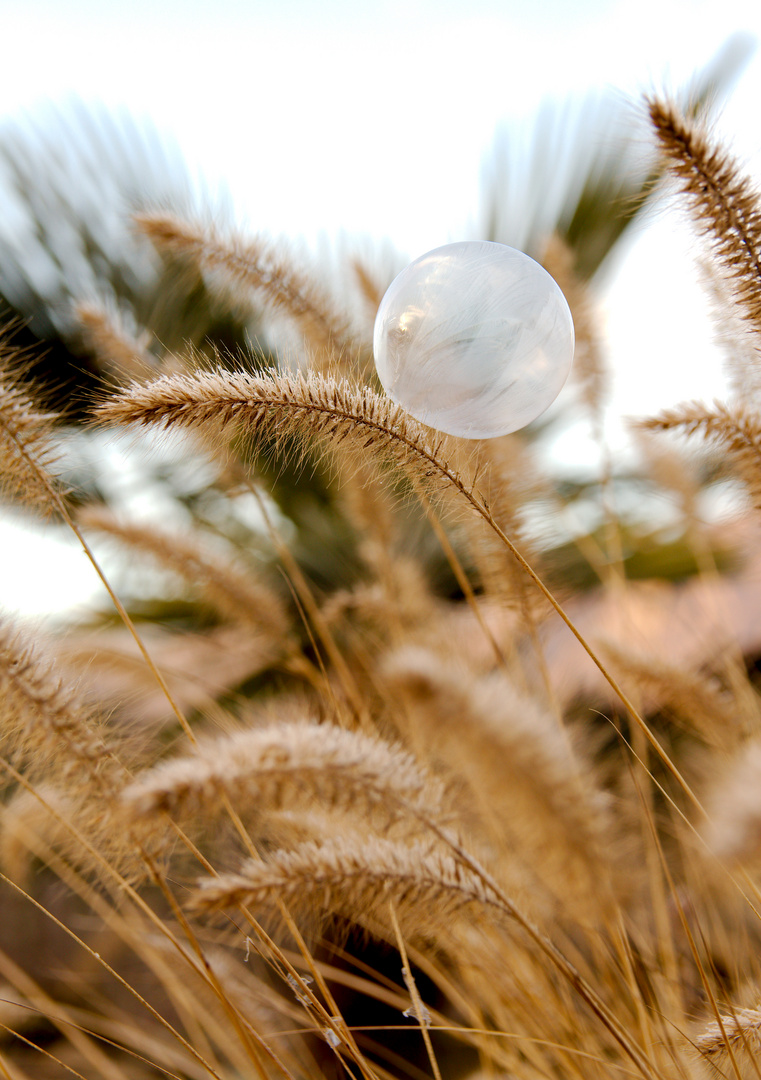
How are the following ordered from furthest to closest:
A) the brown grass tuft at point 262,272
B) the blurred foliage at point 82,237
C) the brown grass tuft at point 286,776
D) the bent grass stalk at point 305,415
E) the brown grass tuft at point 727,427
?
the blurred foliage at point 82,237
the brown grass tuft at point 262,272
the brown grass tuft at point 727,427
the bent grass stalk at point 305,415
the brown grass tuft at point 286,776

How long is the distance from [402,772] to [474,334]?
41cm

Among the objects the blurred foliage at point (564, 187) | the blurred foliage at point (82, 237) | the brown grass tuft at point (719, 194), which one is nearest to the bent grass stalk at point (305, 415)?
the brown grass tuft at point (719, 194)

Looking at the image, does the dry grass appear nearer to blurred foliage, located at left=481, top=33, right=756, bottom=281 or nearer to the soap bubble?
the soap bubble

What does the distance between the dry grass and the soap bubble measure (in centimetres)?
5

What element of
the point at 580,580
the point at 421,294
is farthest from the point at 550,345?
the point at 580,580

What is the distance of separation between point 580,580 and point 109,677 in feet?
4.36

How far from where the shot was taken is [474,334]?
1.84ft

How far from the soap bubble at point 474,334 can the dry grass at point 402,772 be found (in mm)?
49

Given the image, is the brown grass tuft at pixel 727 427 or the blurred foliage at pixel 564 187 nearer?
the brown grass tuft at pixel 727 427

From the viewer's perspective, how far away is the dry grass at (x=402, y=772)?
58cm

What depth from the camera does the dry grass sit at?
0.58m

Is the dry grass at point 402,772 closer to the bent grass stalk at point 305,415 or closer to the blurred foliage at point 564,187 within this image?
the bent grass stalk at point 305,415

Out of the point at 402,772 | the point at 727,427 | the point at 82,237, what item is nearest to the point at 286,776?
the point at 402,772

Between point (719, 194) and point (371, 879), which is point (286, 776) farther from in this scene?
point (719, 194)
